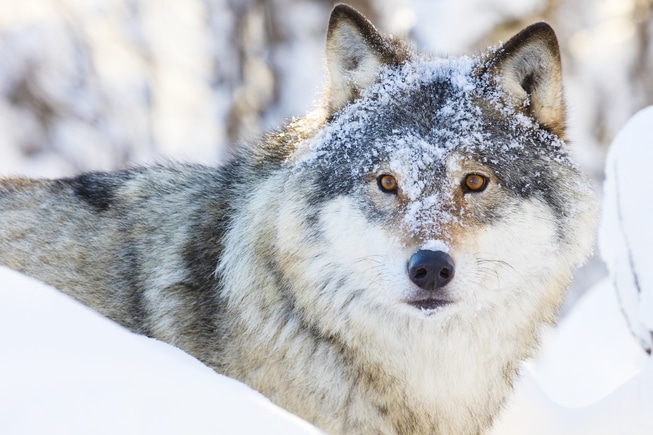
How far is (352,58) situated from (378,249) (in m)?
0.92

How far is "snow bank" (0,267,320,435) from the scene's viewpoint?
1.69 meters

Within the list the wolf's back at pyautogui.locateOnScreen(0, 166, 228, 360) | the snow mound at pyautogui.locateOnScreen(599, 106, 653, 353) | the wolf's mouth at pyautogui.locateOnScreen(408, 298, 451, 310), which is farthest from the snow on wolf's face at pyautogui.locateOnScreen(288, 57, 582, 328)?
the snow mound at pyautogui.locateOnScreen(599, 106, 653, 353)

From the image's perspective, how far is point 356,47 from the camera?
10.9 ft

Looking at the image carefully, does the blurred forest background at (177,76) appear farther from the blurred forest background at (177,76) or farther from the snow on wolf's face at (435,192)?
the snow on wolf's face at (435,192)

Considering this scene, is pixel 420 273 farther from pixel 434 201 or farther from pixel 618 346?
pixel 618 346

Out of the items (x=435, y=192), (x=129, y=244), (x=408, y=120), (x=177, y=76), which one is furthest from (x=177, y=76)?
(x=435, y=192)

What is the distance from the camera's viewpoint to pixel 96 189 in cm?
372

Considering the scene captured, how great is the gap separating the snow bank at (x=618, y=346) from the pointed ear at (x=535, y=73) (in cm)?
78

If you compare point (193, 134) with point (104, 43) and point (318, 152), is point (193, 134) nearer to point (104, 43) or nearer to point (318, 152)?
point (104, 43)

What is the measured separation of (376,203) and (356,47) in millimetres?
734

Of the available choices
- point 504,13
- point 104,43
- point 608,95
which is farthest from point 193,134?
point 608,95

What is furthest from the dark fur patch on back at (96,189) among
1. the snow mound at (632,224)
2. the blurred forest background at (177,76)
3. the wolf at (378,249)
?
the blurred forest background at (177,76)

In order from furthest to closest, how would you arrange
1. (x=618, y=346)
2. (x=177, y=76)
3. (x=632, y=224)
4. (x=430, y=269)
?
(x=177, y=76), (x=618, y=346), (x=632, y=224), (x=430, y=269)

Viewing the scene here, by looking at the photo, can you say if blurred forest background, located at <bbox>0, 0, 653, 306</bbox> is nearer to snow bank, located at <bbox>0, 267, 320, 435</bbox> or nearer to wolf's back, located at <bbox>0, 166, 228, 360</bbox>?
wolf's back, located at <bbox>0, 166, 228, 360</bbox>
